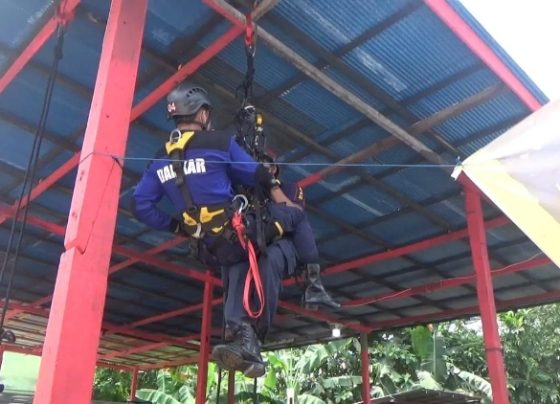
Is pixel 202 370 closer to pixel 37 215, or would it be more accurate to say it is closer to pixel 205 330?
pixel 205 330

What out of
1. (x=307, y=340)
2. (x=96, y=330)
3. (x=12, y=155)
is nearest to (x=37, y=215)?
(x=12, y=155)

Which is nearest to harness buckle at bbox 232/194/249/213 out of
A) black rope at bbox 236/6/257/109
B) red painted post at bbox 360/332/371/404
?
black rope at bbox 236/6/257/109

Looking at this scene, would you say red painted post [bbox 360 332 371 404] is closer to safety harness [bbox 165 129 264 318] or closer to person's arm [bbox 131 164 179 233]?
person's arm [bbox 131 164 179 233]

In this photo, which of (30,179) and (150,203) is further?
(150,203)

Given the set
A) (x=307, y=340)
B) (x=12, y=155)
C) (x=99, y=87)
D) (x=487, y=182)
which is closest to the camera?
(x=99, y=87)

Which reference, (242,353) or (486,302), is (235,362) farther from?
(486,302)

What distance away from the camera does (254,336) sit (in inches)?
116

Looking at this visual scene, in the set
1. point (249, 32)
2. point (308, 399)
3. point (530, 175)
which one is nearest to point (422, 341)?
point (308, 399)

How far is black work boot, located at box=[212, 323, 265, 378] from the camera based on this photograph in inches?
111

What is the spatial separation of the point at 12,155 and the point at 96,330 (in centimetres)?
423

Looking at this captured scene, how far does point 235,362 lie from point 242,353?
0.06 m

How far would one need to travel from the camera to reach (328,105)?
4961mm

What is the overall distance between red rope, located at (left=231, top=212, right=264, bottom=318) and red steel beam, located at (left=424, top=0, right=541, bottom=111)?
2230mm

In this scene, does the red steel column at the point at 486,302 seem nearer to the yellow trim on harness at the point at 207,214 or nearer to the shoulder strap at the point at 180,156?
the yellow trim on harness at the point at 207,214
